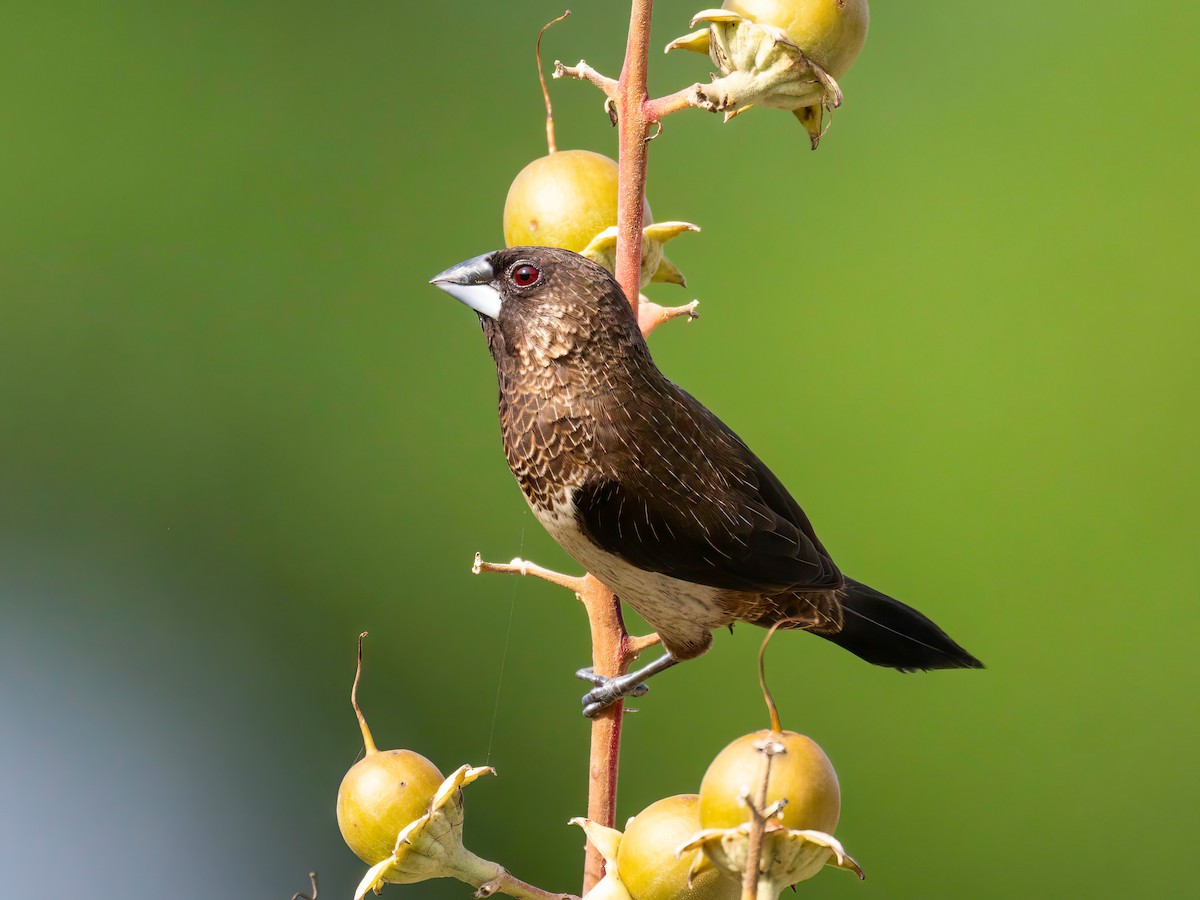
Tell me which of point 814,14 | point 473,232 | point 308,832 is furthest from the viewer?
point 473,232

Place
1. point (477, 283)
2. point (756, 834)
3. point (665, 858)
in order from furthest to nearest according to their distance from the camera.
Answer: point (477, 283), point (665, 858), point (756, 834)

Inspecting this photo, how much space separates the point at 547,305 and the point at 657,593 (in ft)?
0.70

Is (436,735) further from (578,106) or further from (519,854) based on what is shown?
(578,106)

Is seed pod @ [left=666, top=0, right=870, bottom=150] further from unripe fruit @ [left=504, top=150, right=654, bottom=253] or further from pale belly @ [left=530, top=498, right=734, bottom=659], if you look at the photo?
pale belly @ [left=530, top=498, right=734, bottom=659]

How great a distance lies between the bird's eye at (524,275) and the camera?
79 centimetres

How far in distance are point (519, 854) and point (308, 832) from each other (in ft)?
1.17

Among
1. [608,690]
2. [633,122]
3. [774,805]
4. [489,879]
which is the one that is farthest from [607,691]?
[633,122]

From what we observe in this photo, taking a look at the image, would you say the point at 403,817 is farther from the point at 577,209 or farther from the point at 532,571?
the point at 577,209

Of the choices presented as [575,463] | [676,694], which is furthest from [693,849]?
[676,694]

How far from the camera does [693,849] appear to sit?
0.55 metres

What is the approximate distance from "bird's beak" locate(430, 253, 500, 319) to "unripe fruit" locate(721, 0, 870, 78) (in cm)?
24

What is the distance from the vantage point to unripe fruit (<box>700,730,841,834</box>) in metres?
0.52

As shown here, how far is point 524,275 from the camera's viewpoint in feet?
2.61

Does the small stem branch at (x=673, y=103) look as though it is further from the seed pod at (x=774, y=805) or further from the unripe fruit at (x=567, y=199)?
the seed pod at (x=774, y=805)
